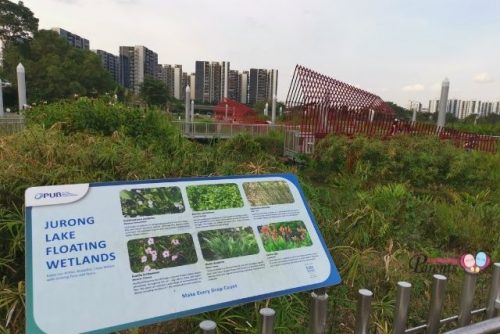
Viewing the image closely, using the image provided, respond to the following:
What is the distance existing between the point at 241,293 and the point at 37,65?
116ft

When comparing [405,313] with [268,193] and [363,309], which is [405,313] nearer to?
[363,309]

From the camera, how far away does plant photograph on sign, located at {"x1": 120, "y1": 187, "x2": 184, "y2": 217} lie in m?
1.69

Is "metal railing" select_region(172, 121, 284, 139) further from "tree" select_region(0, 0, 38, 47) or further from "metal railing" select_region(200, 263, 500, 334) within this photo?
"tree" select_region(0, 0, 38, 47)

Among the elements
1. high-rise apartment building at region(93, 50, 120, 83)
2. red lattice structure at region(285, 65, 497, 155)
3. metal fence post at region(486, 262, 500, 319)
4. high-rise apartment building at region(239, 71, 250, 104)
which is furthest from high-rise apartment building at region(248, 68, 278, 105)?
metal fence post at region(486, 262, 500, 319)

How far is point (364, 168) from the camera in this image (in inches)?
274

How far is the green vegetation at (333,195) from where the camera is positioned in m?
2.42

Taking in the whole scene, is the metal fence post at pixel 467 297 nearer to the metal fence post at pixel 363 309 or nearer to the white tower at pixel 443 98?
the metal fence post at pixel 363 309

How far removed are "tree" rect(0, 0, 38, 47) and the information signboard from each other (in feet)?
155

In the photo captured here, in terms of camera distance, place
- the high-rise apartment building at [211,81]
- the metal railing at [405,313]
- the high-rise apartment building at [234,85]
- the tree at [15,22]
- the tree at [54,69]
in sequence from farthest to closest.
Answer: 1. the high-rise apartment building at [234,85]
2. the high-rise apartment building at [211,81]
3. the tree at [15,22]
4. the tree at [54,69]
5. the metal railing at [405,313]

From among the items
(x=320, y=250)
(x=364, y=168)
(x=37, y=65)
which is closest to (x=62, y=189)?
(x=320, y=250)

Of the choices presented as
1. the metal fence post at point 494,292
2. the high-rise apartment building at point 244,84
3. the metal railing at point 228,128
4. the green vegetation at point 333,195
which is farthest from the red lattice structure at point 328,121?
the high-rise apartment building at point 244,84

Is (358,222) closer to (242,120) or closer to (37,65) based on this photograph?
(242,120)

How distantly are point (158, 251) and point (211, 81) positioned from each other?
6514 centimetres

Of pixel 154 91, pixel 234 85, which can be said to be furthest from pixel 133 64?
pixel 154 91
